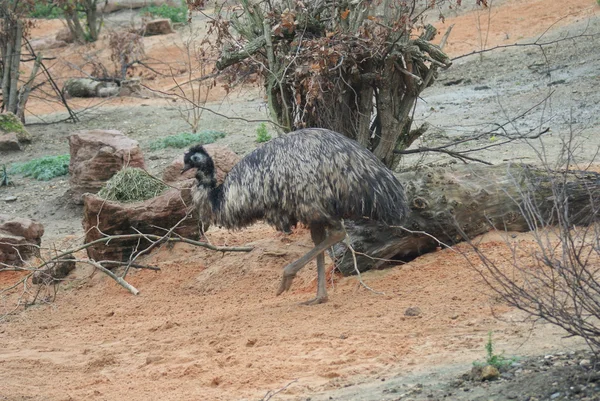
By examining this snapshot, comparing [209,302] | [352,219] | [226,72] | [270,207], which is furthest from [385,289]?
[226,72]

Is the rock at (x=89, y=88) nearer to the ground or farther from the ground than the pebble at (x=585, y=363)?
nearer to the ground

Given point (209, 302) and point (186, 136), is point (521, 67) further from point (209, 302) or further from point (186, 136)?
point (209, 302)

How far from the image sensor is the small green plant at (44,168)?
1351 centimetres

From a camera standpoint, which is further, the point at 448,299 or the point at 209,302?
the point at 209,302

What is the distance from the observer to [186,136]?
1448 centimetres

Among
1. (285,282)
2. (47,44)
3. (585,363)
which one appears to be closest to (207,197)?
(285,282)

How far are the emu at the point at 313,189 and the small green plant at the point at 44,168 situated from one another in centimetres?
681

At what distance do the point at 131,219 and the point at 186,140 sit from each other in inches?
210

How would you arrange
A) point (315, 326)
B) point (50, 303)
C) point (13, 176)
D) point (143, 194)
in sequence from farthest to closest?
point (13, 176) → point (143, 194) → point (50, 303) → point (315, 326)

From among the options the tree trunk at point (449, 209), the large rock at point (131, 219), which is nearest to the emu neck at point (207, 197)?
the tree trunk at point (449, 209)

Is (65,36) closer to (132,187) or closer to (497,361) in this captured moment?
(132,187)

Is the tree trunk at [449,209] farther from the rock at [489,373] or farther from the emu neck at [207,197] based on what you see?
the rock at [489,373]

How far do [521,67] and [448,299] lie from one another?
10122 millimetres

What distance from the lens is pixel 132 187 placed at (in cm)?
938
